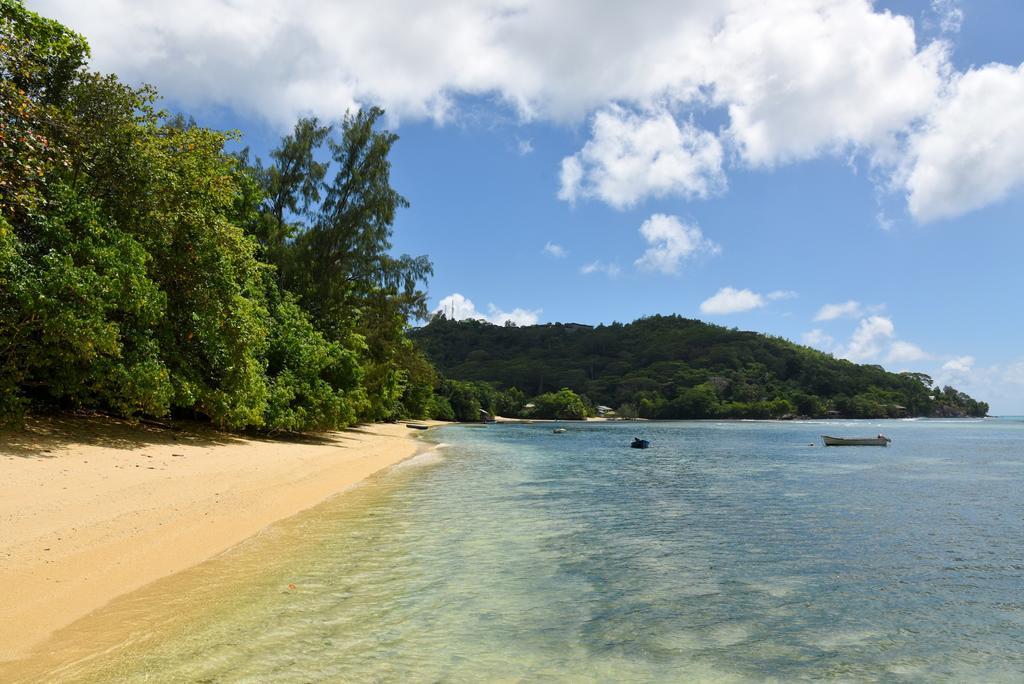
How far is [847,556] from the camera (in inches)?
465

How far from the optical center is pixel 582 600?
8742 millimetres

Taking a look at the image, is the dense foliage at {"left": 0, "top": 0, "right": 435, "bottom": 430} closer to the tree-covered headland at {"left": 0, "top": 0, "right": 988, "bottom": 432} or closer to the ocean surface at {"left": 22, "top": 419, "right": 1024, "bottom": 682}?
the tree-covered headland at {"left": 0, "top": 0, "right": 988, "bottom": 432}

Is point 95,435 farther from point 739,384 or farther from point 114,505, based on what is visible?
point 739,384

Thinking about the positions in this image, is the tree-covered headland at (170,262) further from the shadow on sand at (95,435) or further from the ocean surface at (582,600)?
the ocean surface at (582,600)

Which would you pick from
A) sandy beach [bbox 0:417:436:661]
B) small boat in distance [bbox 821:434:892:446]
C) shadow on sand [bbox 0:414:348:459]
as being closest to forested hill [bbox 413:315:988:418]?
small boat in distance [bbox 821:434:892:446]

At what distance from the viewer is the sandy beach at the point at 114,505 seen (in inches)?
306

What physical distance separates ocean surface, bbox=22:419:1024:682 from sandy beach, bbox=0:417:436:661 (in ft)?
2.21

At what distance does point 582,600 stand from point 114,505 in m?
9.62

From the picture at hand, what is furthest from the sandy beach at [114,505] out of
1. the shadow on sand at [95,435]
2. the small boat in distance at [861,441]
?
the small boat in distance at [861,441]

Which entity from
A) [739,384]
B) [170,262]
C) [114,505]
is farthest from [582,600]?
[739,384]

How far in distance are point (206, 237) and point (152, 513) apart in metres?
13.1

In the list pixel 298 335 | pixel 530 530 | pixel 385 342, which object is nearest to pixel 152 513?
pixel 530 530

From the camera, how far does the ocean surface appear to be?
637cm

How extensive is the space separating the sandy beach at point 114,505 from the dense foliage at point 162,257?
59.6 inches
